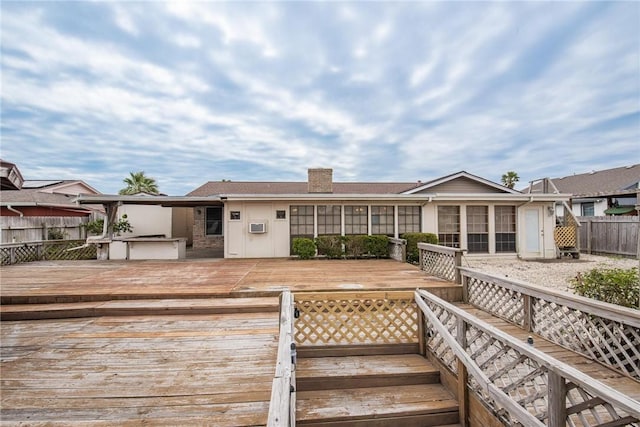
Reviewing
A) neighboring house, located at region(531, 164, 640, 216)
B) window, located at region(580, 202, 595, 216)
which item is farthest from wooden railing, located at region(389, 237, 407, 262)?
window, located at region(580, 202, 595, 216)

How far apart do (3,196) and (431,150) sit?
83.9ft

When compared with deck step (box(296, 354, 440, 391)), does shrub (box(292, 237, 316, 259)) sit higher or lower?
higher

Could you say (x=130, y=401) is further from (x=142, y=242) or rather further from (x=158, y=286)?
(x=142, y=242)

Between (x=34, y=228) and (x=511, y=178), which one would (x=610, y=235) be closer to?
(x=511, y=178)

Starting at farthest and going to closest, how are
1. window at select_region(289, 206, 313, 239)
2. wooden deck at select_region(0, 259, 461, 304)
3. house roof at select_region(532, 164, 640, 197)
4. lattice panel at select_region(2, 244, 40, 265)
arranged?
house roof at select_region(532, 164, 640, 197) → window at select_region(289, 206, 313, 239) → lattice panel at select_region(2, 244, 40, 265) → wooden deck at select_region(0, 259, 461, 304)

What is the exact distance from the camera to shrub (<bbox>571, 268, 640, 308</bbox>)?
3.26m

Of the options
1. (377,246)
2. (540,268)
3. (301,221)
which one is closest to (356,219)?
(377,246)

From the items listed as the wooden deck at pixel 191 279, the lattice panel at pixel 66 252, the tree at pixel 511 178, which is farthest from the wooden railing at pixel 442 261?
the tree at pixel 511 178

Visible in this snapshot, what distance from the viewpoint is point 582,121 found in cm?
1755

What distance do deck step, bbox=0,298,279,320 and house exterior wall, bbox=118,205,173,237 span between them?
943cm

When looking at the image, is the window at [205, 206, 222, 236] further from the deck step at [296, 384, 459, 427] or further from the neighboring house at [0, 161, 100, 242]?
the deck step at [296, 384, 459, 427]

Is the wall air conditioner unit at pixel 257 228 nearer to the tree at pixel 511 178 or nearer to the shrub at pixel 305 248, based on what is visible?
the shrub at pixel 305 248

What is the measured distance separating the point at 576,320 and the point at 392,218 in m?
7.20

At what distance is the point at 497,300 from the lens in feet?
14.9
